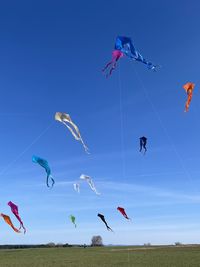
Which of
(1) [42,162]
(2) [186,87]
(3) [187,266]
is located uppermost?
(2) [186,87]

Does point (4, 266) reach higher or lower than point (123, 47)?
lower

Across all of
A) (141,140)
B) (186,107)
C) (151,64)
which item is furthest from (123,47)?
(141,140)

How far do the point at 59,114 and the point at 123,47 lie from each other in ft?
15.8

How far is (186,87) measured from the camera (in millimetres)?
22562

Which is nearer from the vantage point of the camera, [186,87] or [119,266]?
[186,87]

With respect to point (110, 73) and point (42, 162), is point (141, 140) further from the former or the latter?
point (110, 73)

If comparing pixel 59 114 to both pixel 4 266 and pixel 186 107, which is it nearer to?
pixel 186 107

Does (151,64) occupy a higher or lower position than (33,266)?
higher

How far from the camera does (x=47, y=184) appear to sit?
19109 mm

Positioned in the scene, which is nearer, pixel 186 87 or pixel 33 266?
pixel 186 87

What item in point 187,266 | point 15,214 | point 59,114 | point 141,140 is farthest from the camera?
point 187,266

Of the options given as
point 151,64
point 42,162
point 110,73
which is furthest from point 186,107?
point 42,162

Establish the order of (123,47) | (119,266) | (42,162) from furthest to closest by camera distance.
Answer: (119,266) < (42,162) < (123,47)

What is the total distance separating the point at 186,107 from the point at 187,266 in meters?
26.5
